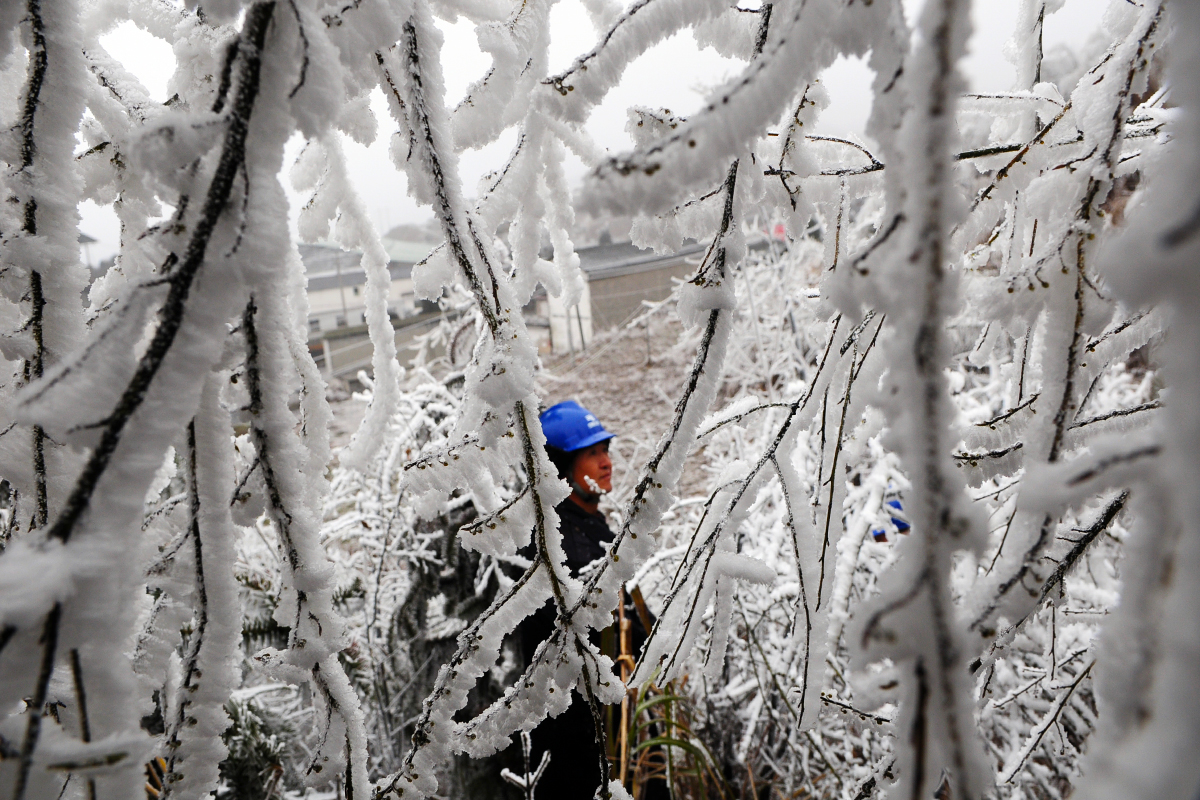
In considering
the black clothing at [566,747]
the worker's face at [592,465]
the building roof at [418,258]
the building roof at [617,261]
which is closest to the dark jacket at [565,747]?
the black clothing at [566,747]

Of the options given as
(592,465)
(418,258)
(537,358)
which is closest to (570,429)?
(592,465)

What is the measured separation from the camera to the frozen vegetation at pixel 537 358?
266 mm

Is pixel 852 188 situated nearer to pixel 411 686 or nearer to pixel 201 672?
pixel 201 672

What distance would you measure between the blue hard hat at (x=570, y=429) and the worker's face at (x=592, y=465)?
1.6 inches

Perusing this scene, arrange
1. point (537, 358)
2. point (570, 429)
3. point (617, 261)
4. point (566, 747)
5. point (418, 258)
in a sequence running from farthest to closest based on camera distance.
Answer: point (617, 261) < point (418, 258) < point (570, 429) < point (566, 747) < point (537, 358)

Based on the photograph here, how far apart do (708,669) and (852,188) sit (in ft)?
2.13

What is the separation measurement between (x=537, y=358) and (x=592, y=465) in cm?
222

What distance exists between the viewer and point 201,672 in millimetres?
534

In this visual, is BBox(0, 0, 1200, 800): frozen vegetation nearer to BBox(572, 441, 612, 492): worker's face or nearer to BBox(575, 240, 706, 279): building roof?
BBox(572, 441, 612, 492): worker's face

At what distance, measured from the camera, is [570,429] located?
2.75 metres

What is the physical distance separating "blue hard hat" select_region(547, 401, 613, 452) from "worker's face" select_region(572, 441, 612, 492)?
4 cm

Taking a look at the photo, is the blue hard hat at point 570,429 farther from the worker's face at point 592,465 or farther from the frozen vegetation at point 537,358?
the frozen vegetation at point 537,358

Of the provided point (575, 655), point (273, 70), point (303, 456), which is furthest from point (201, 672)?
point (273, 70)

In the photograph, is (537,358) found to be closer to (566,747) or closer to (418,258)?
(566,747)
